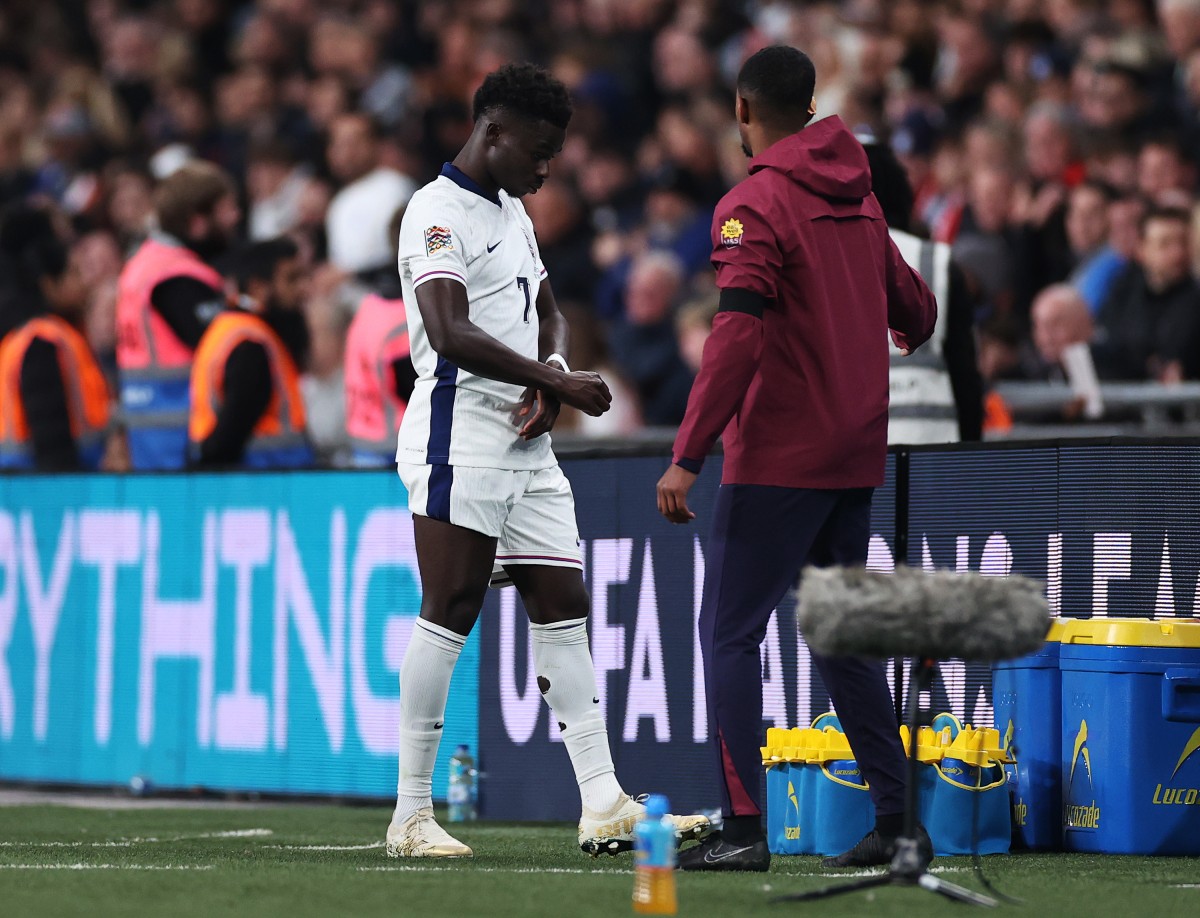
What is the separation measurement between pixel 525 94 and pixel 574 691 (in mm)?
1814

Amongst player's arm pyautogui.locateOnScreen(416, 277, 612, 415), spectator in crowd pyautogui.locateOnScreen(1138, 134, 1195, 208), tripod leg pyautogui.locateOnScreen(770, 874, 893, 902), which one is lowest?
tripod leg pyautogui.locateOnScreen(770, 874, 893, 902)

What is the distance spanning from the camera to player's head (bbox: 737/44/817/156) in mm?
6035

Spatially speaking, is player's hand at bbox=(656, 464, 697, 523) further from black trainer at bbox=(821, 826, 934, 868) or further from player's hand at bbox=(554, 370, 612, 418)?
black trainer at bbox=(821, 826, 934, 868)

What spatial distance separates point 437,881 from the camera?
5574 mm

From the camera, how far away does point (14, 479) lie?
10391mm

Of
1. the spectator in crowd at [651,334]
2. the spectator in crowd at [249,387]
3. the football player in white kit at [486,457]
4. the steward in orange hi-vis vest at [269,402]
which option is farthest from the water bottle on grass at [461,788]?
the spectator in crowd at [651,334]

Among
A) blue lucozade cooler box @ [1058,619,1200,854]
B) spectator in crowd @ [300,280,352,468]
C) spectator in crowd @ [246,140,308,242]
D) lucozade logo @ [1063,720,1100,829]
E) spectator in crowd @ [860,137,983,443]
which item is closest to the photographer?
blue lucozade cooler box @ [1058,619,1200,854]

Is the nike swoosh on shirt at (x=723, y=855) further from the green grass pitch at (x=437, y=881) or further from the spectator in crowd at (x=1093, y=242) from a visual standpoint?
the spectator in crowd at (x=1093, y=242)

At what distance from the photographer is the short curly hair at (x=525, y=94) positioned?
635 centimetres

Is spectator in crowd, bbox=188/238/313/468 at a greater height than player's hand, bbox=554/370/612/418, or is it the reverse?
spectator in crowd, bbox=188/238/313/468

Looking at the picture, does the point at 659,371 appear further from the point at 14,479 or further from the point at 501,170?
the point at 501,170

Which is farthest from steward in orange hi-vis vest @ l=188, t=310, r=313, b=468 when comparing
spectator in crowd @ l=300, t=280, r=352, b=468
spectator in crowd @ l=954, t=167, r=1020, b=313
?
spectator in crowd @ l=954, t=167, r=1020, b=313

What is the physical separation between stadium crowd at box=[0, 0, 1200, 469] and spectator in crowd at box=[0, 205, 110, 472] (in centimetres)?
3

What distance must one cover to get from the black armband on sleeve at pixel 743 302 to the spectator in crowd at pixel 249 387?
13.1 feet
